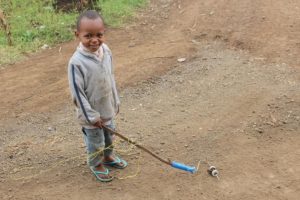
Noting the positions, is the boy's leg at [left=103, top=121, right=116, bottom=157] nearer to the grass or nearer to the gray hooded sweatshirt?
the gray hooded sweatshirt

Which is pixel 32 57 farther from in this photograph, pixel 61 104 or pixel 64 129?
pixel 64 129

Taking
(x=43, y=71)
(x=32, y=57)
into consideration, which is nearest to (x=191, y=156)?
(x=43, y=71)

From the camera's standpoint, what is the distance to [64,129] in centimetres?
438

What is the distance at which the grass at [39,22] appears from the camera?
6.30 meters

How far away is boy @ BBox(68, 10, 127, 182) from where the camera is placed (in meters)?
2.99

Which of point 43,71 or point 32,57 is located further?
point 32,57

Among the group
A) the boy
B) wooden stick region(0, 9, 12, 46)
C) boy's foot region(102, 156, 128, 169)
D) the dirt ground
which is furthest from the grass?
the boy

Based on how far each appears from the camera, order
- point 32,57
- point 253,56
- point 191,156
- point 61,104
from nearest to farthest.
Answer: point 191,156 → point 61,104 → point 253,56 → point 32,57

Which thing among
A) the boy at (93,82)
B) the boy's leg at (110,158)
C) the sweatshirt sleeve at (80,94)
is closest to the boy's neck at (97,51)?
the boy at (93,82)

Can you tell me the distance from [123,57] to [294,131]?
257 cm

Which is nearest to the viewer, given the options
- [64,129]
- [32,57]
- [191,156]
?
[191,156]

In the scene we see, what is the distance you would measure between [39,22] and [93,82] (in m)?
4.20

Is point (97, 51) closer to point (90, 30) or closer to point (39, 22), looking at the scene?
point (90, 30)

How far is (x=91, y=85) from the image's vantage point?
311 cm
